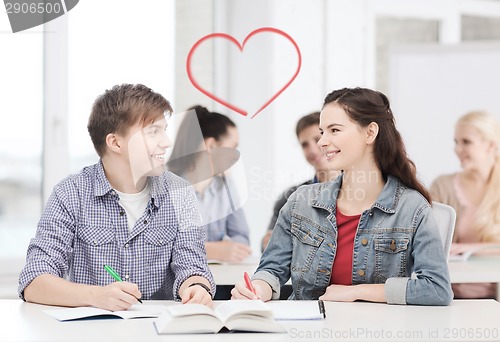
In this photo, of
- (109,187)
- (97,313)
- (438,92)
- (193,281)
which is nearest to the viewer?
(97,313)

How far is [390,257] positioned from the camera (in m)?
2.08

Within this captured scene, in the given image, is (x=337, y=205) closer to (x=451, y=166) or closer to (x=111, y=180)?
(x=111, y=180)

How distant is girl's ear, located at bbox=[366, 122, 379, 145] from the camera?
2.18 metres

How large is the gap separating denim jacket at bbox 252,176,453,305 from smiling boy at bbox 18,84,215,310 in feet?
0.79

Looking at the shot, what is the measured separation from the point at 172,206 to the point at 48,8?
2.06 metres

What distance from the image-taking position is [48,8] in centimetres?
385

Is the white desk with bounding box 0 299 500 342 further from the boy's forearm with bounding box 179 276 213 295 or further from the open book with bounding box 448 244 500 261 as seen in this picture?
the open book with bounding box 448 244 500 261

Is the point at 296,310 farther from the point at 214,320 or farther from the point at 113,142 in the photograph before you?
the point at 113,142

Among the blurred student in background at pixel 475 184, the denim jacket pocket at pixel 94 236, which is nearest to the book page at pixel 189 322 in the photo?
the denim jacket pocket at pixel 94 236

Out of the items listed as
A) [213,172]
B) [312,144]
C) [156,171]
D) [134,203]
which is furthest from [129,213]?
[312,144]

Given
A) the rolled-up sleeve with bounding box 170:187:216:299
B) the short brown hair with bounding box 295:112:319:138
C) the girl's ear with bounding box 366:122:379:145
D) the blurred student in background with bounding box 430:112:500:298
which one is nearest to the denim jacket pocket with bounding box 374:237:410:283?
the girl's ear with bounding box 366:122:379:145

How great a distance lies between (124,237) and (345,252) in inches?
24.0

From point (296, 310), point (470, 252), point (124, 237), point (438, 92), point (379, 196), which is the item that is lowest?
point (470, 252)

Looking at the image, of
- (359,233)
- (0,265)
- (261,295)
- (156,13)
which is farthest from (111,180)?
(156,13)
